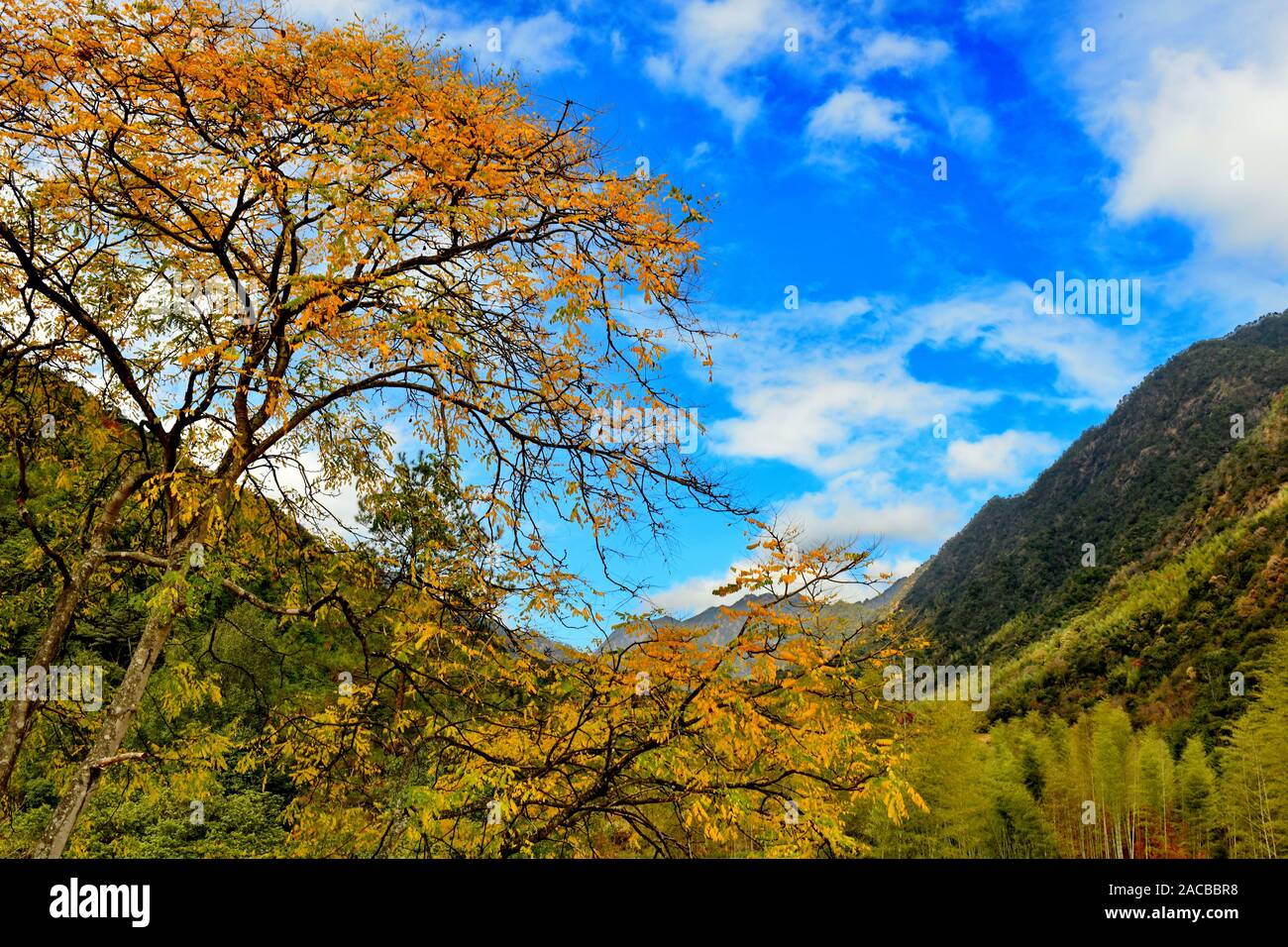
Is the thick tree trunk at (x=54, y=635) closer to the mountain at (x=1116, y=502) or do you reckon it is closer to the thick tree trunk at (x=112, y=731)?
the thick tree trunk at (x=112, y=731)

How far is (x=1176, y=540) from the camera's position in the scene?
222 ft

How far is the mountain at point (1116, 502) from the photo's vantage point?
240 feet

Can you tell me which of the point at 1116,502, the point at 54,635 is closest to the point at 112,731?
the point at 54,635

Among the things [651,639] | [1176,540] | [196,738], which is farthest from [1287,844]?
[1176,540]

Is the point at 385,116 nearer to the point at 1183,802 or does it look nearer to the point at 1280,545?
the point at 1183,802

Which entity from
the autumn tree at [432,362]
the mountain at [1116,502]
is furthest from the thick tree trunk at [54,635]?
the mountain at [1116,502]

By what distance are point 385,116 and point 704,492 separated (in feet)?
11.3

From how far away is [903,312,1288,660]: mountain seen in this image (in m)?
73.1

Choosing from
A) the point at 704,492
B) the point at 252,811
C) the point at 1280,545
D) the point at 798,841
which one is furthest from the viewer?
the point at 1280,545

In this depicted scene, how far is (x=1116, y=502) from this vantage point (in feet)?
314

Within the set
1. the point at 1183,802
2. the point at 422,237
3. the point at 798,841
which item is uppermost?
the point at 422,237

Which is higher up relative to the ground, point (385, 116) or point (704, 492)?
point (385, 116)

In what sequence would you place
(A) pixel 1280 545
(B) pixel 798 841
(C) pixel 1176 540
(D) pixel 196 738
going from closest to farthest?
(B) pixel 798 841 < (D) pixel 196 738 < (A) pixel 1280 545 < (C) pixel 1176 540

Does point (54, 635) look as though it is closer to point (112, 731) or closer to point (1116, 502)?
point (112, 731)
